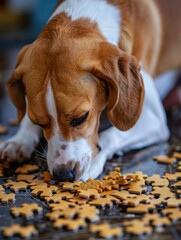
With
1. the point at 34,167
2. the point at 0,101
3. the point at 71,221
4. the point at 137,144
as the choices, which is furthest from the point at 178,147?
the point at 0,101

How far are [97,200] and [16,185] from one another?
0.40 meters

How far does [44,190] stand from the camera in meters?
2.39

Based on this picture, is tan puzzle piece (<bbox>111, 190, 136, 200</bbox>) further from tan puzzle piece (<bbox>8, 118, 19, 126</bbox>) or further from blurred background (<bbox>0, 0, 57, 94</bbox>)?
blurred background (<bbox>0, 0, 57, 94</bbox>)

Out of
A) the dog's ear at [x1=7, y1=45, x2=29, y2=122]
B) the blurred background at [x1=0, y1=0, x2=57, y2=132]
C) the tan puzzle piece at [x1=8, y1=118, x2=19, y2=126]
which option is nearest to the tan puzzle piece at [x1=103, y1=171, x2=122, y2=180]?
the dog's ear at [x1=7, y1=45, x2=29, y2=122]

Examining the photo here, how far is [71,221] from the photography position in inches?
80.9

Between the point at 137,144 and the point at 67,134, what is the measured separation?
712mm

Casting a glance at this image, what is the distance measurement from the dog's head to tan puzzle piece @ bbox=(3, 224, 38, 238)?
17.2 inches

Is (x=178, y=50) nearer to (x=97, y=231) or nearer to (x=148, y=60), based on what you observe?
(x=148, y=60)

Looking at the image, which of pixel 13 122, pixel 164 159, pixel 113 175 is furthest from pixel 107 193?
pixel 13 122

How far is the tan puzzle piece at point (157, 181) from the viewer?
2459 mm

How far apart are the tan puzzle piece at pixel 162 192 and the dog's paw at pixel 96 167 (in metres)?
0.30

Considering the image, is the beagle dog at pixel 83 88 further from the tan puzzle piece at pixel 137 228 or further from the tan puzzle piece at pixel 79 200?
the tan puzzle piece at pixel 137 228

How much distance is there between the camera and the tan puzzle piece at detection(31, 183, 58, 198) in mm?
2348

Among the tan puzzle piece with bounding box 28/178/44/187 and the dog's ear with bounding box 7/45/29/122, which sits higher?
the dog's ear with bounding box 7/45/29/122
